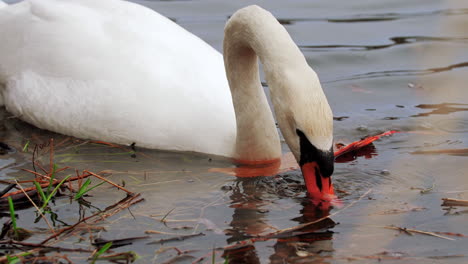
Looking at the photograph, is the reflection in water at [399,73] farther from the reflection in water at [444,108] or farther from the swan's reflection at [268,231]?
the swan's reflection at [268,231]

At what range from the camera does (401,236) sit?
4.32 metres

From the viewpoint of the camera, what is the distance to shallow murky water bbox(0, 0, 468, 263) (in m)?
4.20

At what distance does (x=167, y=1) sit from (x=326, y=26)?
2.02m

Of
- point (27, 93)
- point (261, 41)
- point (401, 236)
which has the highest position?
point (261, 41)

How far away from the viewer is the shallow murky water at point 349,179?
4.20 meters

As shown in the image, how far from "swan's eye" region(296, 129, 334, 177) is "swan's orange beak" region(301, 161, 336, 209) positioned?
0.11 feet

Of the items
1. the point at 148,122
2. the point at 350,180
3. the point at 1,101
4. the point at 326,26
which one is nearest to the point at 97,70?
the point at 148,122

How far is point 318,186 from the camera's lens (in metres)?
4.62

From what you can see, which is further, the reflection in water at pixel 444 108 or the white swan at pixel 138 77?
the reflection in water at pixel 444 108

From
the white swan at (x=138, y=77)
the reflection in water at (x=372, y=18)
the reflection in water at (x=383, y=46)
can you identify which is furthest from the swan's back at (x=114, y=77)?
the reflection in water at (x=372, y=18)

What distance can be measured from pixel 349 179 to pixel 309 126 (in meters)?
0.99

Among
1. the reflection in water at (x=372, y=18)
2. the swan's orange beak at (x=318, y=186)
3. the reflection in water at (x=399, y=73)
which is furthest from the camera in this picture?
the reflection in water at (x=372, y=18)

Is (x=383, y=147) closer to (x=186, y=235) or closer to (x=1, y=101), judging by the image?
(x=186, y=235)

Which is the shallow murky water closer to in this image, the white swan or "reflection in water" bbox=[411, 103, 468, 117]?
"reflection in water" bbox=[411, 103, 468, 117]
